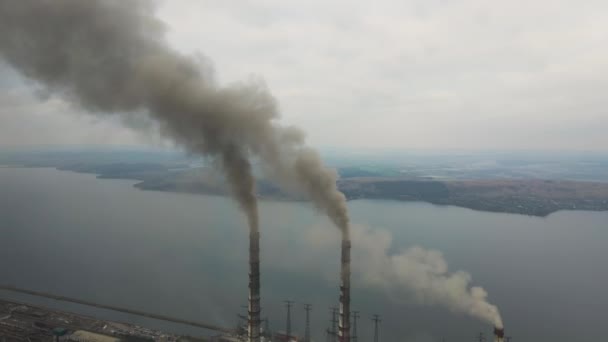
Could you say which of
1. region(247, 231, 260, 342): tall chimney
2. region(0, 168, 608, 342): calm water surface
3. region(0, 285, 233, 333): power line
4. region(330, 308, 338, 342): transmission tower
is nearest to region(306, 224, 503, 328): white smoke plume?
region(0, 168, 608, 342): calm water surface

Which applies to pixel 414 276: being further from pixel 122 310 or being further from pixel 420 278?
pixel 122 310

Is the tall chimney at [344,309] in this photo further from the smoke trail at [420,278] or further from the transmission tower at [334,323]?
the transmission tower at [334,323]

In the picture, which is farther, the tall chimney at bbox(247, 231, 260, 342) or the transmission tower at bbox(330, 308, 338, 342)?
the transmission tower at bbox(330, 308, 338, 342)

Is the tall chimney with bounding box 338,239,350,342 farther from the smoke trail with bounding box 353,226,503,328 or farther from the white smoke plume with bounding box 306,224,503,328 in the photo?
the smoke trail with bounding box 353,226,503,328

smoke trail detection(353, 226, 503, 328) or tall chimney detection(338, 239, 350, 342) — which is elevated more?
tall chimney detection(338, 239, 350, 342)

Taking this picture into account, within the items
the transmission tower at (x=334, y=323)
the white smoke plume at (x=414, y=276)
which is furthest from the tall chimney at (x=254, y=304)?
the white smoke plume at (x=414, y=276)

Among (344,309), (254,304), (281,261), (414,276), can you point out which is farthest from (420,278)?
(254,304)

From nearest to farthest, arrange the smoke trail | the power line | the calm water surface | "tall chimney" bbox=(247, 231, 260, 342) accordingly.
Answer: "tall chimney" bbox=(247, 231, 260, 342), the smoke trail, the power line, the calm water surface
